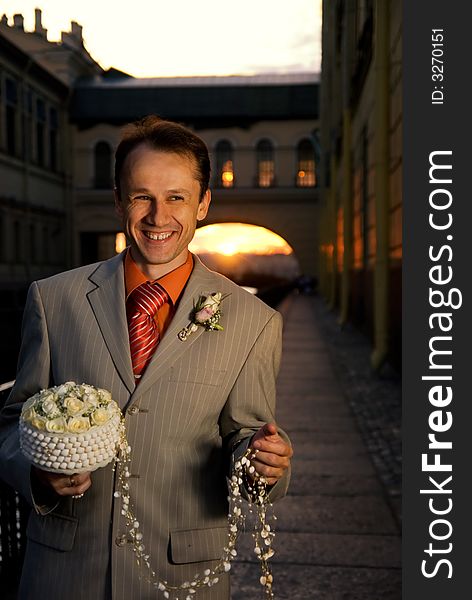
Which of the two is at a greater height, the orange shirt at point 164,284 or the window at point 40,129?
the window at point 40,129

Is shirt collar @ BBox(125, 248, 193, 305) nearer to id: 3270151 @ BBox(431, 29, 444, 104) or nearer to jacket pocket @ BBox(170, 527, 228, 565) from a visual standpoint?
jacket pocket @ BBox(170, 527, 228, 565)

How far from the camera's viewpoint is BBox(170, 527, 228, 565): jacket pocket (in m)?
2.28

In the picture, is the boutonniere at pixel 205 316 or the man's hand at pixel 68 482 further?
the boutonniere at pixel 205 316

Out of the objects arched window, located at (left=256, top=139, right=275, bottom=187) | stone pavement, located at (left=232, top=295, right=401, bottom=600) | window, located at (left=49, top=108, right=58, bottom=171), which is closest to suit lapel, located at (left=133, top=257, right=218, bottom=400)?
stone pavement, located at (left=232, top=295, right=401, bottom=600)

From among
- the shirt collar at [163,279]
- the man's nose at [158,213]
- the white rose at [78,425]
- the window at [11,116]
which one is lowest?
the white rose at [78,425]

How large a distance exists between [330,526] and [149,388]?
317cm

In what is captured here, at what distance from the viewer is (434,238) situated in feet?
11.7

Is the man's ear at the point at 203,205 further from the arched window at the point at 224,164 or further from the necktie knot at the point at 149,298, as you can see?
the arched window at the point at 224,164

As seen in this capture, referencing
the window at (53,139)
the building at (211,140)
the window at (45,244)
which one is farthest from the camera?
the building at (211,140)

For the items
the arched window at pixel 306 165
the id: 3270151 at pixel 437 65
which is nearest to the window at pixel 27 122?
the arched window at pixel 306 165

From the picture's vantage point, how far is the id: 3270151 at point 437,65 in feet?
12.1

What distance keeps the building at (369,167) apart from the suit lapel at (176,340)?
27.6 feet

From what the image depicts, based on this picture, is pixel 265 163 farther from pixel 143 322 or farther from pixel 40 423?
pixel 40 423

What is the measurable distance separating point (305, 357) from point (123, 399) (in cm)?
1200
